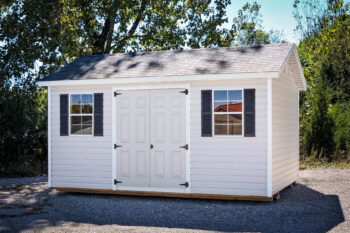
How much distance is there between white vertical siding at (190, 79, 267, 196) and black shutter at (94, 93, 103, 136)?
2196 mm

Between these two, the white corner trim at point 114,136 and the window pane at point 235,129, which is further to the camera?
the white corner trim at point 114,136

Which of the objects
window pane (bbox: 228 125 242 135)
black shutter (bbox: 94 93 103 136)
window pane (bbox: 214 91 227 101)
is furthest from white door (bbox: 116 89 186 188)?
window pane (bbox: 228 125 242 135)

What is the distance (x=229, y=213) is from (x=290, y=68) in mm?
4833

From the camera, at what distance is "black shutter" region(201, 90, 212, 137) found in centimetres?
941

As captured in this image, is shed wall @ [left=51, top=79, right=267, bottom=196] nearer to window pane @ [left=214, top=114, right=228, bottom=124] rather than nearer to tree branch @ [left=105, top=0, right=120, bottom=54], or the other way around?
window pane @ [left=214, top=114, right=228, bottom=124]

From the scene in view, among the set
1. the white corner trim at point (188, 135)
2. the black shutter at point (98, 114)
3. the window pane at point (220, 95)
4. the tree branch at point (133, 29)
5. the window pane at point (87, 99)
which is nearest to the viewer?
the window pane at point (220, 95)

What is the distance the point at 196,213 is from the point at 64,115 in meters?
4.28

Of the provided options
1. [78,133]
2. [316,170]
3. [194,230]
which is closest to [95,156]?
[78,133]

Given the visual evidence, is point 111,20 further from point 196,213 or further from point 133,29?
point 196,213

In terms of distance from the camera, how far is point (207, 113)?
30.9ft

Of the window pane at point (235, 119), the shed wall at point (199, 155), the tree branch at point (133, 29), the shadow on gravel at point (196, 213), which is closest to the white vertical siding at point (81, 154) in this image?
the shed wall at point (199, 155)

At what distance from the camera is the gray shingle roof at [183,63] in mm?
9422

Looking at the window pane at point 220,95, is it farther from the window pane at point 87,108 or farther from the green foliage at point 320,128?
the green foliage at point 320,128

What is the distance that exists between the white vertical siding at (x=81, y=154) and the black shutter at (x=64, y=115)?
0.10m
